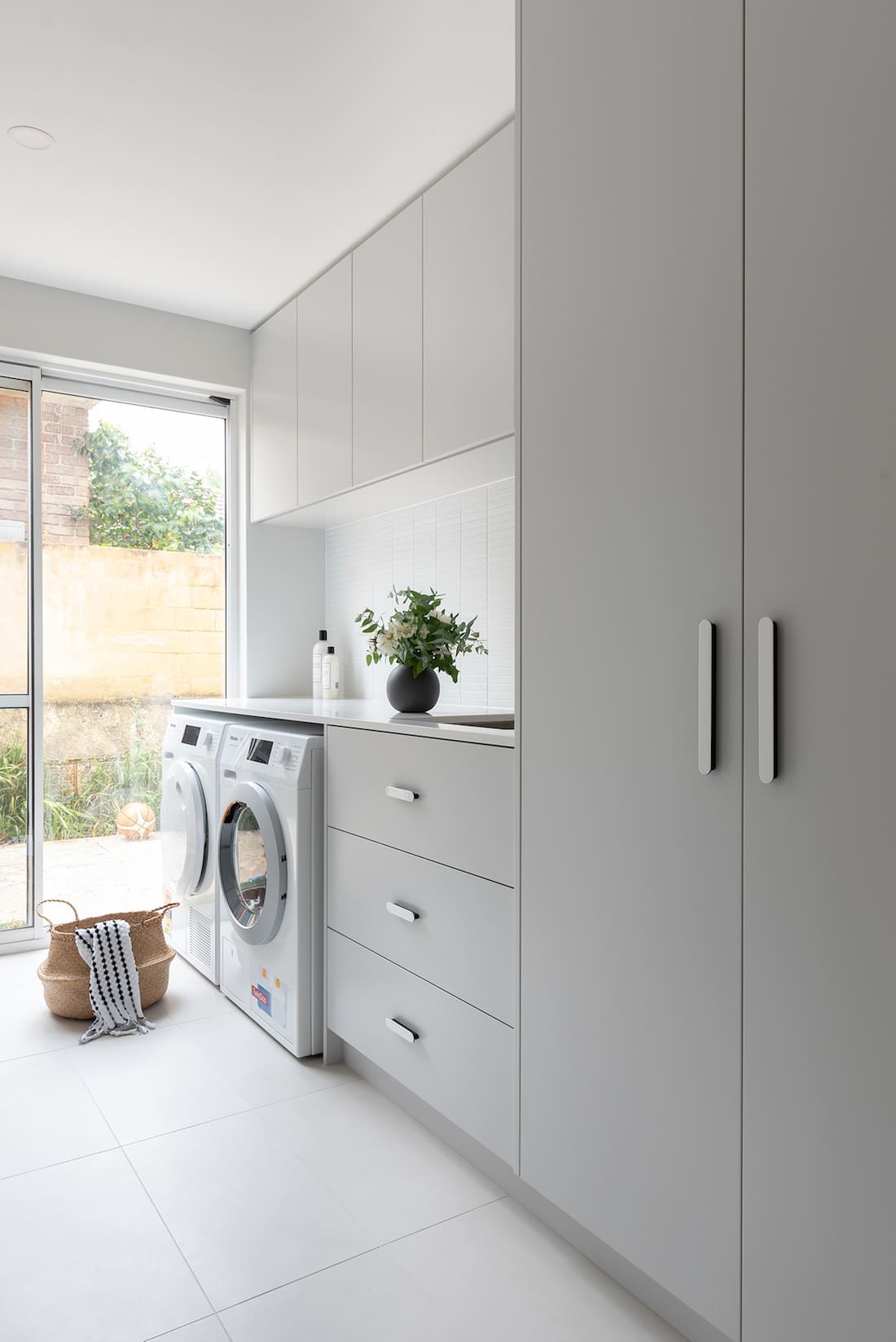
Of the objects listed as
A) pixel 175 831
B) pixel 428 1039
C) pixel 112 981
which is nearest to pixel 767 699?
pixel 428 1039

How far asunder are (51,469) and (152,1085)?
231 cm

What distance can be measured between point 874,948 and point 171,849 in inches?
102

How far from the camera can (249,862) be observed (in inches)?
102

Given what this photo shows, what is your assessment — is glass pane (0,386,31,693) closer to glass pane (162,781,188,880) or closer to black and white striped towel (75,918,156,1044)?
glass pane (162,781,188,880)

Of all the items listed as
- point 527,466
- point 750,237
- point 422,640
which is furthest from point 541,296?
point 422,640

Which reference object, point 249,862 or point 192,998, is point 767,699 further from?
point 192,998

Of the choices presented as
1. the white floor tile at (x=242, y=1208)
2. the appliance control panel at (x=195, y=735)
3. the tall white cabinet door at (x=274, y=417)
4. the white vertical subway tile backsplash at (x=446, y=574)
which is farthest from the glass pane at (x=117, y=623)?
the white floor tile at (x=242, y=1208)

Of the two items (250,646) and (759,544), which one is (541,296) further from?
(250,646)

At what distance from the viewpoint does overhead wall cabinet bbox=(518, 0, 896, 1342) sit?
101 cm

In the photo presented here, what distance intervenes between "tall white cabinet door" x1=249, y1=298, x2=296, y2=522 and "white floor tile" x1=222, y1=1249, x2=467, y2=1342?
8.18 feet

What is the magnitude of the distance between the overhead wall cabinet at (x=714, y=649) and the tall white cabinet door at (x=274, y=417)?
6.28ft

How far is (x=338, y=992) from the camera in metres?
2.27

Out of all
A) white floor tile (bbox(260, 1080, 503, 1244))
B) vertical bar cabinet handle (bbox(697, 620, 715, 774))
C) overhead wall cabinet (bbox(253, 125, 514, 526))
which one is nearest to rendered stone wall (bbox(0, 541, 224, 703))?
overhead wall cabinet (bbox(253, 125, 514, 526))

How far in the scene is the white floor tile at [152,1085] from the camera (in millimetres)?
2051
